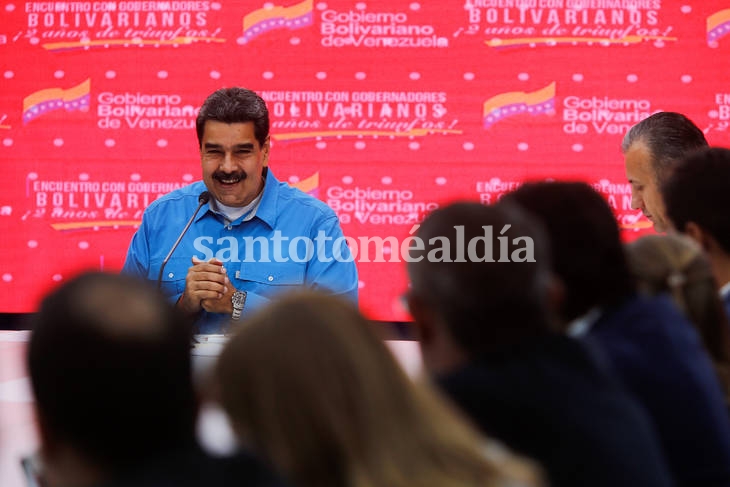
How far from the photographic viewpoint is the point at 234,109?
8.64 feet

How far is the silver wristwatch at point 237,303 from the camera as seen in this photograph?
2.38 metres

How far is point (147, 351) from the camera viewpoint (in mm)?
721

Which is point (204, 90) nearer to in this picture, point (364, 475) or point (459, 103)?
point (459, 103)

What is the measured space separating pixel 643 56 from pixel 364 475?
3335 mm

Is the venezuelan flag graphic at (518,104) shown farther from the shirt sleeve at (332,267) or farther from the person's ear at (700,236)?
the person's ear at (700,236)

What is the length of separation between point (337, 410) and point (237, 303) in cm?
165

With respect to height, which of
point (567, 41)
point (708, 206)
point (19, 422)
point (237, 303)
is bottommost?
point (19, 422)

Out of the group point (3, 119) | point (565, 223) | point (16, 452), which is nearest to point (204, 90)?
point (3, 119)

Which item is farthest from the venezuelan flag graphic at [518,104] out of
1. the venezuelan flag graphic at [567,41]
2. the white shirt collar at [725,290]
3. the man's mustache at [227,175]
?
the white shirt collar at [725,290]

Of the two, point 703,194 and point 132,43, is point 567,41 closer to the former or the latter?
point 132,43

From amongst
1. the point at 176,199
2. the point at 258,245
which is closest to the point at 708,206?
the point at 258,245

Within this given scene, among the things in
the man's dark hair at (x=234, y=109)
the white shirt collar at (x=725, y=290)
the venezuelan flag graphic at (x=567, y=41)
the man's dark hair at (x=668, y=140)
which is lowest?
the white shirt collar at (x=725, y=290)

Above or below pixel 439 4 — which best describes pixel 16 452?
below

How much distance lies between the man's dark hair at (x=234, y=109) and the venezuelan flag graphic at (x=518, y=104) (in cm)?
138
